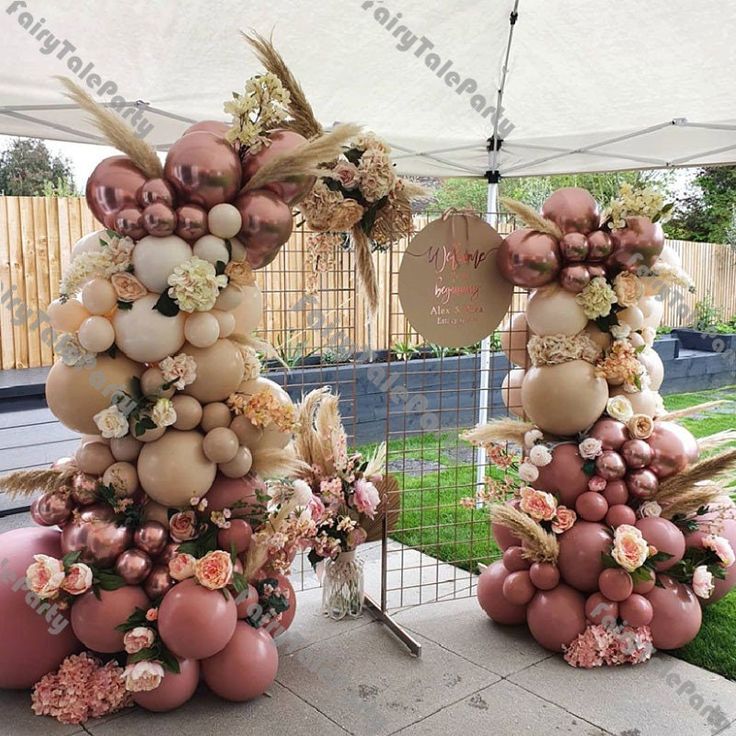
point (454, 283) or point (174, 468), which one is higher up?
point (454, 283)

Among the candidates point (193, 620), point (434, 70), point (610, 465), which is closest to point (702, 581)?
point (610, 465)

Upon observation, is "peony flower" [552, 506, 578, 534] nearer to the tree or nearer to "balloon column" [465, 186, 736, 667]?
"balloon column" [465, 186, 736, 667]

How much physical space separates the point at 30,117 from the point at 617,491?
261 centimetres

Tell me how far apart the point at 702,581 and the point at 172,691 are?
5.51 ft

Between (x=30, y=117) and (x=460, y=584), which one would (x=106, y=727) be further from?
(x=30, y=117)

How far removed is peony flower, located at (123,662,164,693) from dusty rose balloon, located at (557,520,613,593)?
51.4 inches

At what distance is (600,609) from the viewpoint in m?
2.38

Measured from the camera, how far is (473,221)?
2637mm

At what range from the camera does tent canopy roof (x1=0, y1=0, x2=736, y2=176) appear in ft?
8.75

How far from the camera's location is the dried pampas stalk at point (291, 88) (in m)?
2.10

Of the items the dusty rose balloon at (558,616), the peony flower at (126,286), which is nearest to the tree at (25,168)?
the peony flower at (126,286)

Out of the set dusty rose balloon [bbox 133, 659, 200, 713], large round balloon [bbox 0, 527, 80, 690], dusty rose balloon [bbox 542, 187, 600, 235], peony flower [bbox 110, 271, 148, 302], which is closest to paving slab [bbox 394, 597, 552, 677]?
dusty rose balloon [bbox 133, 659, 200, 713]

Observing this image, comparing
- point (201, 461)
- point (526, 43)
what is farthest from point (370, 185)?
point (526, 43)

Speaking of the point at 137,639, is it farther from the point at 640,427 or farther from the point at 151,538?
the point at 640,427
